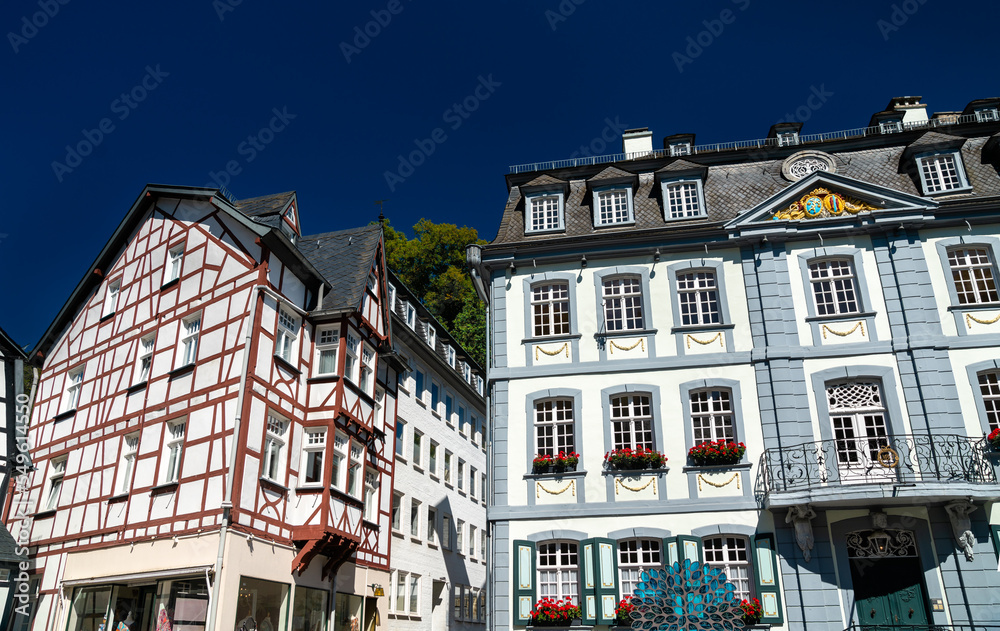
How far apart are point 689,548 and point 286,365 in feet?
36.3

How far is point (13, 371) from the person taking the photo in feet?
83.8

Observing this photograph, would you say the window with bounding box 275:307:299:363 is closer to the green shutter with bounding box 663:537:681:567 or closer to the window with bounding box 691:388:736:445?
the window with bounding box 691:388:736:445

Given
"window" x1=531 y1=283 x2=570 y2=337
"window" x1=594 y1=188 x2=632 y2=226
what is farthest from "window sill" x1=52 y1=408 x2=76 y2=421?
"window" x1=594 y1=188 x2=632 y2=226

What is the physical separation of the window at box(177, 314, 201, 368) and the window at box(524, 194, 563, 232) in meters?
9.27

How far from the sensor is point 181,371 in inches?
850

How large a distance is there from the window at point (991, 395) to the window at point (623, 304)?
25.0ft

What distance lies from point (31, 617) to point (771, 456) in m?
19.4

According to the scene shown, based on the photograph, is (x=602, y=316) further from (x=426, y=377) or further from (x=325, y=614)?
(x=426, y=377)

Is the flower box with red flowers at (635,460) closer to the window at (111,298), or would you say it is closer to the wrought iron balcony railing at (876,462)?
the wrought iron balcony railing at (876,462)

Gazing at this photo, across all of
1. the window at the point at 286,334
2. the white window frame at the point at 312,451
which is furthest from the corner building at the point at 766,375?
the window at the point at 286,334

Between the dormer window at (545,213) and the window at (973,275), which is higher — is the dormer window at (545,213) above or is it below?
above

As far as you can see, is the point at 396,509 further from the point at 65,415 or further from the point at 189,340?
the point at 65,415

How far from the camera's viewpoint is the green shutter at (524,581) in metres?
17.8

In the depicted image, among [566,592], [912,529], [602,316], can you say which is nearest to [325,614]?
[566,592]
